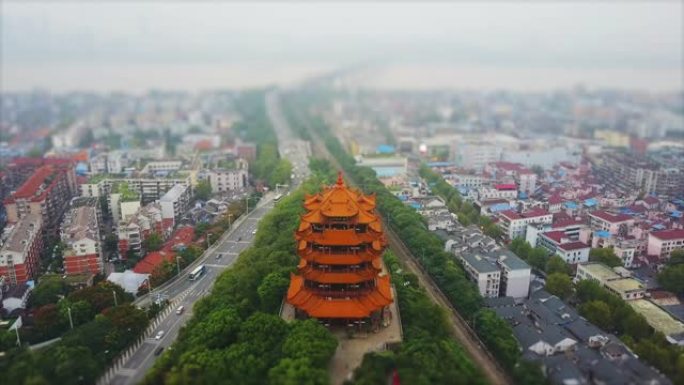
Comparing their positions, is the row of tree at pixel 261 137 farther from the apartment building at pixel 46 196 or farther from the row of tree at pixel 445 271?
the apartment building at pixel 46 196

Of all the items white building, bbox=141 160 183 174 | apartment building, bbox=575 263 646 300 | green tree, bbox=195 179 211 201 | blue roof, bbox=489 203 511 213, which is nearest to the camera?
apartment building, bbox=575 263 646 300

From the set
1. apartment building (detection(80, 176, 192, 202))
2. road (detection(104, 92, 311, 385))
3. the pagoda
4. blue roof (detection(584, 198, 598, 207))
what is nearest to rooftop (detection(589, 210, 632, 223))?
blue roof (detection(584, 198, 598, 207))

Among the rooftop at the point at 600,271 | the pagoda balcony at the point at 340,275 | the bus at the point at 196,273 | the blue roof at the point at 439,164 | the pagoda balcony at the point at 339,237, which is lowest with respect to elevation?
the bus at the point at 196,273

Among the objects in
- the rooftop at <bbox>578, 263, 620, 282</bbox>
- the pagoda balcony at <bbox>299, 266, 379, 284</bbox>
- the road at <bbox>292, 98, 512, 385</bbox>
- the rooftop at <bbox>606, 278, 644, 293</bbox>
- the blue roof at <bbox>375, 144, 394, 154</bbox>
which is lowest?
the road at <bbox>292, 98, 512, 385</bbox>

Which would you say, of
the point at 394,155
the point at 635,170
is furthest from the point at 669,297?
the point at 394,155

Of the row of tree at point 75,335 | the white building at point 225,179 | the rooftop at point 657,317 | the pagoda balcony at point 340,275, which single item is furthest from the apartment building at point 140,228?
the rooftop at point 657,317

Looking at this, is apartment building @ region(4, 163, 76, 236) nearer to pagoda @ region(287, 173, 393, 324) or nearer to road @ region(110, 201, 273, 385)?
road @ region(110, 201, 273, 385)

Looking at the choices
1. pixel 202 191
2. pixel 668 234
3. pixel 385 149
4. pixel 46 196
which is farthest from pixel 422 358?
pixel 385 149
